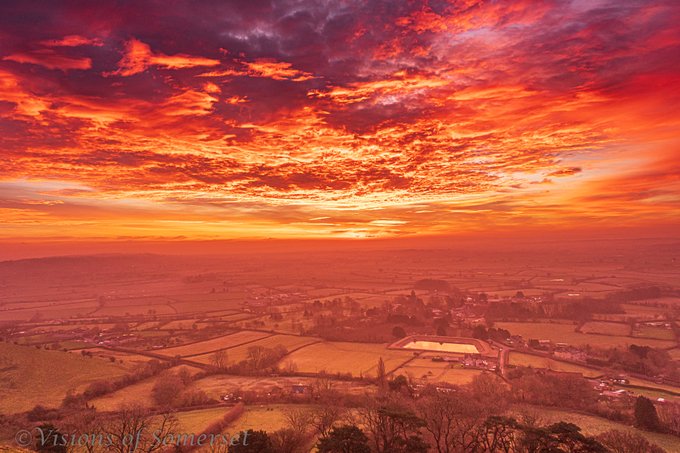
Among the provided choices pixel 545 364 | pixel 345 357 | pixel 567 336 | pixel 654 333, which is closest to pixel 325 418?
pixel 345 357

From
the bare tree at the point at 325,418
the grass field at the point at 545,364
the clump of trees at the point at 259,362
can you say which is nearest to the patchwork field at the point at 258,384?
the clump of trees at the point at 259,362

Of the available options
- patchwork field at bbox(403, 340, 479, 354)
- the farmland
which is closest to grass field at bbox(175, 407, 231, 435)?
the farmland

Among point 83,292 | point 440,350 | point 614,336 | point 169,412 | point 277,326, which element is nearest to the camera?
point 169,412

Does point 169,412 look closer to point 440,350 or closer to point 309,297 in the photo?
point 440,350

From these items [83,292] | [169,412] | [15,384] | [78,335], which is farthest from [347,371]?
[83,292]

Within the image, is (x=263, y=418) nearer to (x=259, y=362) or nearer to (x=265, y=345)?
(x=259, y=362)

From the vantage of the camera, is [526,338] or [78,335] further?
[78,335]

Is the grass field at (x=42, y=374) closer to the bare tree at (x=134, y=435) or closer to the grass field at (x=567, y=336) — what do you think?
the bare tree at (x=134, y=435)
